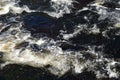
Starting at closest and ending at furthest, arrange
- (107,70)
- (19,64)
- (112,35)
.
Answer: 1. (107,70)
2. (19,64)
3. (112,35)

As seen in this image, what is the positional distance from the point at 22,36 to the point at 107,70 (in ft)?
9.51

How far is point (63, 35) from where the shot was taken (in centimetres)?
826

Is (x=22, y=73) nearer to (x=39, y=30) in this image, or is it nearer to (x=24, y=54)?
(x=24, y=54)

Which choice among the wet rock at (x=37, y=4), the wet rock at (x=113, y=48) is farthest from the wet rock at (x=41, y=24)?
the wet rock at (x=113, y=48)

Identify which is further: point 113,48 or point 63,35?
point 63,35

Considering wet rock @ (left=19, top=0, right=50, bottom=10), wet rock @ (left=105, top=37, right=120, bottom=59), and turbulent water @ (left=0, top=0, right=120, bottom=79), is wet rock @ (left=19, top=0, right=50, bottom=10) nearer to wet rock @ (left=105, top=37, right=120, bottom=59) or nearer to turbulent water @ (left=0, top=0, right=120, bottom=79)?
turbulent water @ (left=0, top=0, right=120, bottom=79)

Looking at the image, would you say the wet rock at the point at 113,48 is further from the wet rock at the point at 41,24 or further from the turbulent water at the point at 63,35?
the wet rock at the point at 41,24

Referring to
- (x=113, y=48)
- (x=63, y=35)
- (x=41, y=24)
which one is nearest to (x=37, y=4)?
(x=41, y=24)

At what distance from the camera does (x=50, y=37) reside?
8180mm

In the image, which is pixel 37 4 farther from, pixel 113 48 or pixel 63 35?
pixel 113 48

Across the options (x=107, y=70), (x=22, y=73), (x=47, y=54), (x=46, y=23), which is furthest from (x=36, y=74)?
(x=46, y=23)

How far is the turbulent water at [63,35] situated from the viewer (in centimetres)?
700

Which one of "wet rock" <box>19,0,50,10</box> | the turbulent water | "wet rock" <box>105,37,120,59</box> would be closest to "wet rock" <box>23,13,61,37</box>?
the turbulent water

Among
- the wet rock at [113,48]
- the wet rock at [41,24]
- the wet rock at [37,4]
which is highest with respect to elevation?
the wet rock at [113,48]
